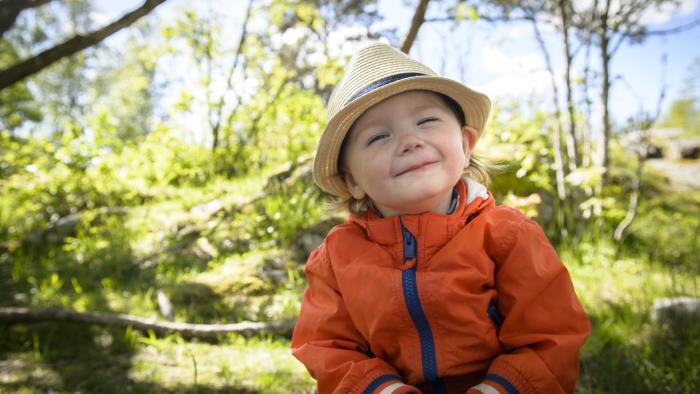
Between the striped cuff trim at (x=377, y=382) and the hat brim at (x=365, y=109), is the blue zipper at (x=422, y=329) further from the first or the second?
the hat brim at (x=365, y=109)

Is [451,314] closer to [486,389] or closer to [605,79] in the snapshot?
[486,389]

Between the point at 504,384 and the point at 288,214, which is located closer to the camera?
the point at 504,384

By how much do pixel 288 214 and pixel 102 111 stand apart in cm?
322

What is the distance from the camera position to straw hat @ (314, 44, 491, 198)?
1.51m

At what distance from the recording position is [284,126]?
20.2ft

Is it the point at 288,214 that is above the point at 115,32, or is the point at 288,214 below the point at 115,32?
below

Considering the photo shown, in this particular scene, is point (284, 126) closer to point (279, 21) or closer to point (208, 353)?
point (279, 21)

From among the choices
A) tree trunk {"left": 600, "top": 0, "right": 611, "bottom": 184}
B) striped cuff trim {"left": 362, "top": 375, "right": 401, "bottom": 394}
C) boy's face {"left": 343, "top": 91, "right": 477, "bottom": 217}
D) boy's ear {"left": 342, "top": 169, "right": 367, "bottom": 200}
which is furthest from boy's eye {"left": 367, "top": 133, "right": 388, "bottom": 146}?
tree trunk {"left": 600, "top": 0, "right": 611, "bottom": 184}

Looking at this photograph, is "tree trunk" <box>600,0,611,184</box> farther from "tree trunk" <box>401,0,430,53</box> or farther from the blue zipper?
the blue zipper

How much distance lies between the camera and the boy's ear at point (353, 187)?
1.81 meters

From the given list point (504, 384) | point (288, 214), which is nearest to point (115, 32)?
point (504, 384)

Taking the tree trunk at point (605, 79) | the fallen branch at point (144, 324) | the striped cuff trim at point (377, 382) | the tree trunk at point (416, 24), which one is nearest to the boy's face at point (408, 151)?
the striped cuff trim at point (377, 382)

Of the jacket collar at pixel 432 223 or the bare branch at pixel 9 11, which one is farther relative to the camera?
the bare branch at pixel 9 11

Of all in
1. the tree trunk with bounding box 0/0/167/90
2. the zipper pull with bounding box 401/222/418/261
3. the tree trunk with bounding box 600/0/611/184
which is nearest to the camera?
the zipper pull with bounding box 401/222/418/261
